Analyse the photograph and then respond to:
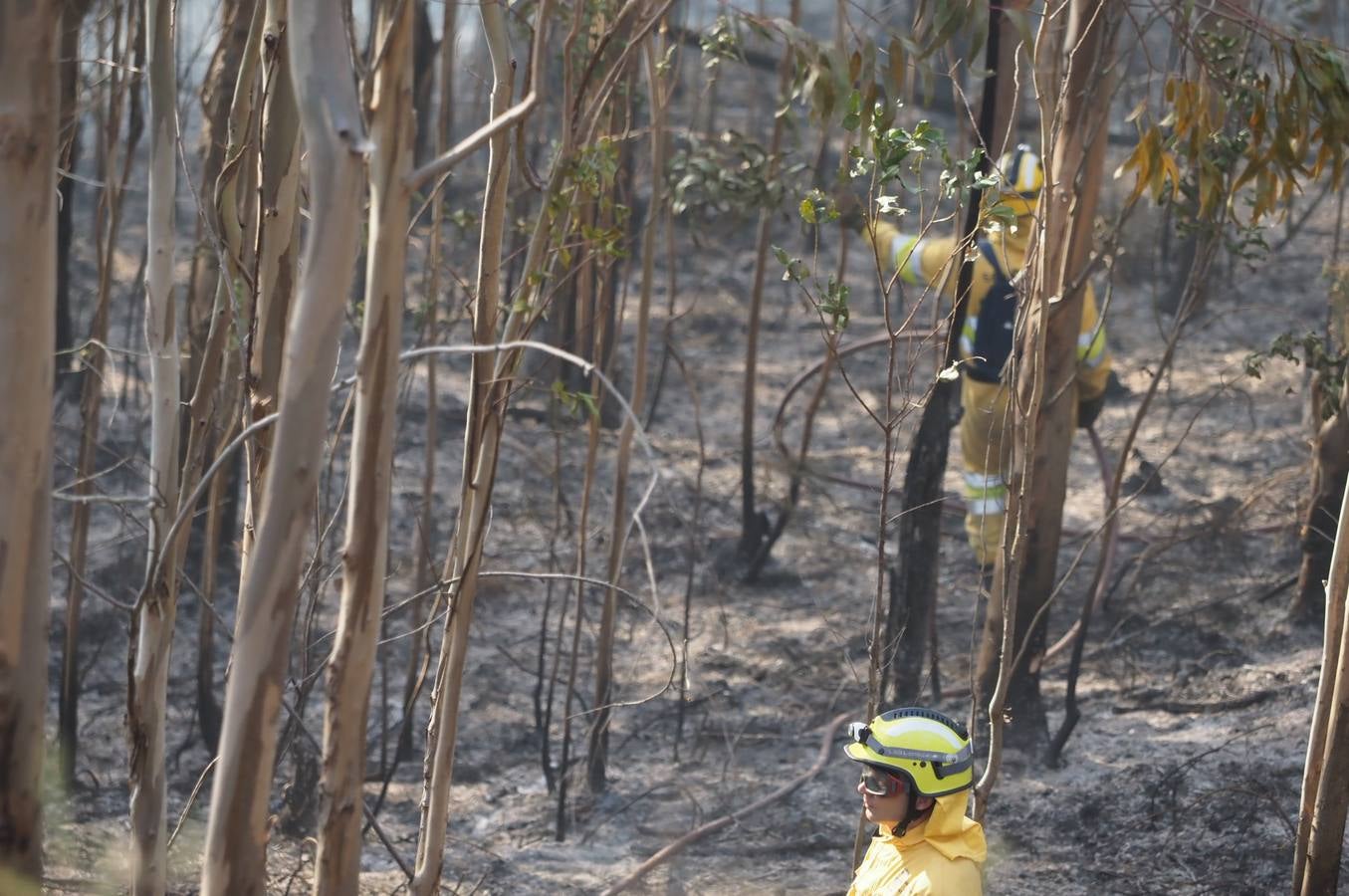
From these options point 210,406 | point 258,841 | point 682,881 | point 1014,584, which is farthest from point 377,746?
point 258,841

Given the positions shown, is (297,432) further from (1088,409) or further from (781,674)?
(1088,409)

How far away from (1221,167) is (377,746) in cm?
428

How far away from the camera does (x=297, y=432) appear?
2100 mm

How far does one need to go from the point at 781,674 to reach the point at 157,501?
4136mm

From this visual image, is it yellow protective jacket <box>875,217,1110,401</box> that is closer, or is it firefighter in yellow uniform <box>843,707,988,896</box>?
firefighter in yellow uniform <box>843,707,988,896</box>

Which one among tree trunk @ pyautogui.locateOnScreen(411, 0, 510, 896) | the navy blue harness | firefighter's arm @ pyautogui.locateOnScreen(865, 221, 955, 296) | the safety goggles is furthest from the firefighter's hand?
tree trunk @ pyautogui.locateOnScreen(411, 0, 510, 896)

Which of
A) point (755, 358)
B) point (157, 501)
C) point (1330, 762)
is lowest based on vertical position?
point (1330, 762)

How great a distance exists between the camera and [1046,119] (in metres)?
3.55

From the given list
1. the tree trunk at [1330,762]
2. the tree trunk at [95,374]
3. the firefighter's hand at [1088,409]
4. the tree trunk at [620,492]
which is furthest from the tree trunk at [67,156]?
the firefighter's hand at [1088,409]

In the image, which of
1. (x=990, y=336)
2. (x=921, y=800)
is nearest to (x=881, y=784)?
(x=921, y=800)

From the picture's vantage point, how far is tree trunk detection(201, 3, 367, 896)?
2.08 meters

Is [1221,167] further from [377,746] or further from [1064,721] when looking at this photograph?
[377,746]

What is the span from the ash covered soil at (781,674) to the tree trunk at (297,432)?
3.83ft

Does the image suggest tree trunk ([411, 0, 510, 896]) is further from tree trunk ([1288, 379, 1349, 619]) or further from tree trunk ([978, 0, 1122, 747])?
tree trunk ([1288, 379, 1349, 619])
